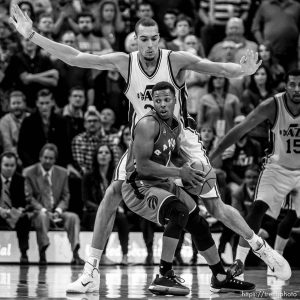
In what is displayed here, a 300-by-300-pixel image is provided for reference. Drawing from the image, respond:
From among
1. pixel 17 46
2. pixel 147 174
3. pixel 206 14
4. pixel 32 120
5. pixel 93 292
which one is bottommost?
pixel 93 292

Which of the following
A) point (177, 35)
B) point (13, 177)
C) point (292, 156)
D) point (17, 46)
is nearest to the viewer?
point (292, 156)

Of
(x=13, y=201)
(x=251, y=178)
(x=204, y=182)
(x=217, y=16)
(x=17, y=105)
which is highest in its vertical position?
(x=217, y=16)

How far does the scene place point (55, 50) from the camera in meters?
8.33

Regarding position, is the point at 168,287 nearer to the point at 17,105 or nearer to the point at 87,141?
the point at 87,141

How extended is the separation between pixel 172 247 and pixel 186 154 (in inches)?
41.5

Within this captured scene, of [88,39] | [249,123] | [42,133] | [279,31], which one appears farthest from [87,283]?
[279,31]

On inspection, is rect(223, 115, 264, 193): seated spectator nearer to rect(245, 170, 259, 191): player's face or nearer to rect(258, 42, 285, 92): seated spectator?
rect(245, 170, 259, 191): player's face

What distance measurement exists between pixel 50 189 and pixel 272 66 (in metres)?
4.75

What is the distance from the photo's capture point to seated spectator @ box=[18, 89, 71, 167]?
1308cm

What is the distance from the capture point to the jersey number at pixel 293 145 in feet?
31.6

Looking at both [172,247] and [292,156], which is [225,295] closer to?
[172,247]

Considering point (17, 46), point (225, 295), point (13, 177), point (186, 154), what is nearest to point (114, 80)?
point (17, 46)

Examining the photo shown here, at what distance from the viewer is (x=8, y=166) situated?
40.5 feet

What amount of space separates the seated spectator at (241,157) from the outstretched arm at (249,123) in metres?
3.95
